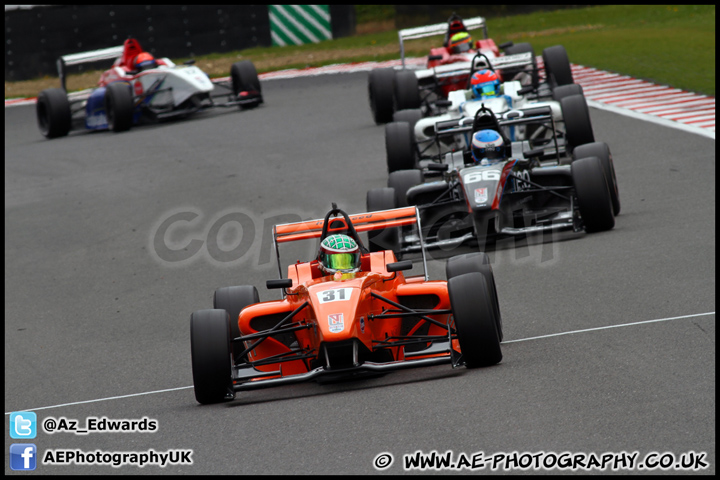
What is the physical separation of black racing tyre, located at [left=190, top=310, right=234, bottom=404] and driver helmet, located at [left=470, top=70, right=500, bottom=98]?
9.36 meters

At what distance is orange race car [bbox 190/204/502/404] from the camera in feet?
23.8

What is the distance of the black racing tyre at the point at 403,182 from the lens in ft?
41.0

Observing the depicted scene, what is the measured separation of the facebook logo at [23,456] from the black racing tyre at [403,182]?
6.33m

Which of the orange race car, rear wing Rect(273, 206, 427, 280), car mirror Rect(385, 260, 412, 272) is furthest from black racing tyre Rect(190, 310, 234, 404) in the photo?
rear wing Rect(273, 206, 427, 280)

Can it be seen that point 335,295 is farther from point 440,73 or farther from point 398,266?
point 440,73

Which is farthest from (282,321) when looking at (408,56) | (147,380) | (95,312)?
(408,56)

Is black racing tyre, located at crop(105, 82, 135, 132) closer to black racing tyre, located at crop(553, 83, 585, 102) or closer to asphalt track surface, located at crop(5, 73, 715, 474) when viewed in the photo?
asphalt track surface, located at crop(5, 73, 715, 474)

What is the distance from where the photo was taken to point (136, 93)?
24297mm

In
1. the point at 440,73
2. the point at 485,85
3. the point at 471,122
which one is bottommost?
the point at 471,122

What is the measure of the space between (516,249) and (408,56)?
2160cm

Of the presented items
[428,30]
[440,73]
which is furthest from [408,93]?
[428,30]

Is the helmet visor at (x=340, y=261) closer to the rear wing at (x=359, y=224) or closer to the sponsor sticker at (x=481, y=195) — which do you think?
the rear wing at (x=359, y=224)

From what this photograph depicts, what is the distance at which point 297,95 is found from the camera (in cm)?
2759

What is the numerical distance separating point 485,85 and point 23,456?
10637mm
